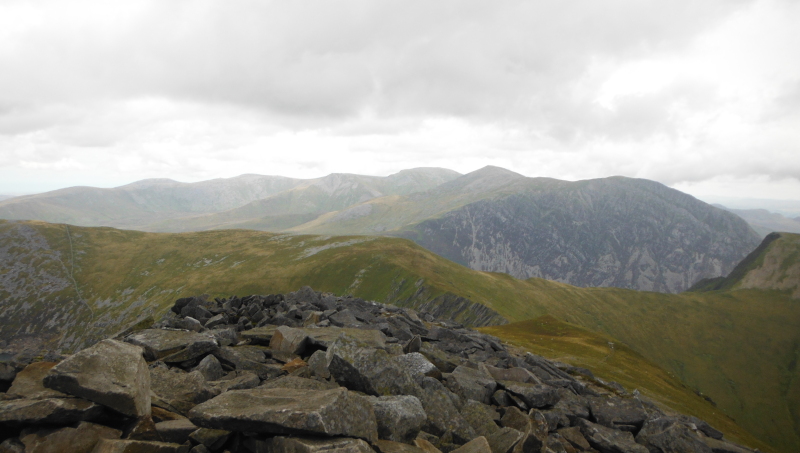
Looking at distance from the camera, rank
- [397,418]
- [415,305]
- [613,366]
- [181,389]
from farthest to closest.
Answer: [415,305] < [613,366] < [181,389] < [397,418]

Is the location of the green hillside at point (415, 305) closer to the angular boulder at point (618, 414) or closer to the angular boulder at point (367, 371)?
the angular boulder at point (618, 414)

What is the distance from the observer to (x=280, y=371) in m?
17.5

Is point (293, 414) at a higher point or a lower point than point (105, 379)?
lower

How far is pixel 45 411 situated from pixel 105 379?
4.38ft

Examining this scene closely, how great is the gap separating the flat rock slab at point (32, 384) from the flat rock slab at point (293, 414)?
14.1ft

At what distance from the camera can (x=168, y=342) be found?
1898 cm

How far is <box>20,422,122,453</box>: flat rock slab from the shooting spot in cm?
935

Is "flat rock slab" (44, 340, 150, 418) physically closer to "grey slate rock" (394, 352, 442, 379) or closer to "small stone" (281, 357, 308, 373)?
"small stone" (281, 357, 308, 373)

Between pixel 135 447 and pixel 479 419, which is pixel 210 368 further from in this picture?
pixel 479 419

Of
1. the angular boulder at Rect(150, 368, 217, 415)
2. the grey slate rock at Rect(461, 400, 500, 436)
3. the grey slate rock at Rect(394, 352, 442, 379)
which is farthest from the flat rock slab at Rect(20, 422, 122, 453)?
the grey slate rock at Rect(461, 400, 500, 436)

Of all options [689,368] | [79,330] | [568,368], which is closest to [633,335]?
[689,368]

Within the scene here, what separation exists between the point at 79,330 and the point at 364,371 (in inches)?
8427

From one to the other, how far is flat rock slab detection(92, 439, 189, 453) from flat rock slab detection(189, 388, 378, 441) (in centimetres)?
91

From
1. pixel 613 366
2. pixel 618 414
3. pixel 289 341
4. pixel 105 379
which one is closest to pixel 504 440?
pixel 618 414
